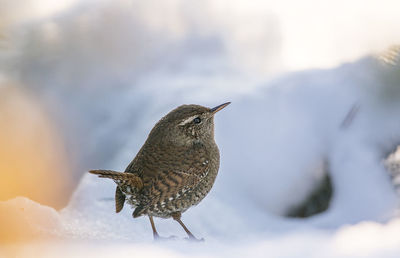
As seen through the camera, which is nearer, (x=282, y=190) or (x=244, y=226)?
(x=244, y=226)

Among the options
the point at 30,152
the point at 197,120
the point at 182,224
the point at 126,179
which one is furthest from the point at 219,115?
the point at 126,179

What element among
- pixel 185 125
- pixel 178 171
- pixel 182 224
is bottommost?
pixel 182 224

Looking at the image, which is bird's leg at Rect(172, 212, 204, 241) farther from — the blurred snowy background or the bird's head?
the bird's head

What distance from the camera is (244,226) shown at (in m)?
3.55

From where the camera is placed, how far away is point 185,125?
3178mm

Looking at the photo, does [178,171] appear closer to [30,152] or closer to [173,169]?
[173,169]

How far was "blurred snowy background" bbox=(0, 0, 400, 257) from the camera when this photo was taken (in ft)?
10.1

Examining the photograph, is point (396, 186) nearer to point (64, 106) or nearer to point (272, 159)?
point (272, 159)

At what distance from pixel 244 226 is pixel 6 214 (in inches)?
59.8

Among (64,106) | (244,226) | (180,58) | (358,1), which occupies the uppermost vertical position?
(358,1)

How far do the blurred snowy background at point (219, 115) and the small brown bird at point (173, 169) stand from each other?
223 millimetres

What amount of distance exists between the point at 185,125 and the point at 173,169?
0.31 meters

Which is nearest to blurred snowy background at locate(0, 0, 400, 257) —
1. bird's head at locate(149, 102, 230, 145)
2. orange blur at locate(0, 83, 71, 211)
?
orange blur at locate(0, 83, 71, 211)

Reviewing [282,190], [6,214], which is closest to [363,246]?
[282,190]
